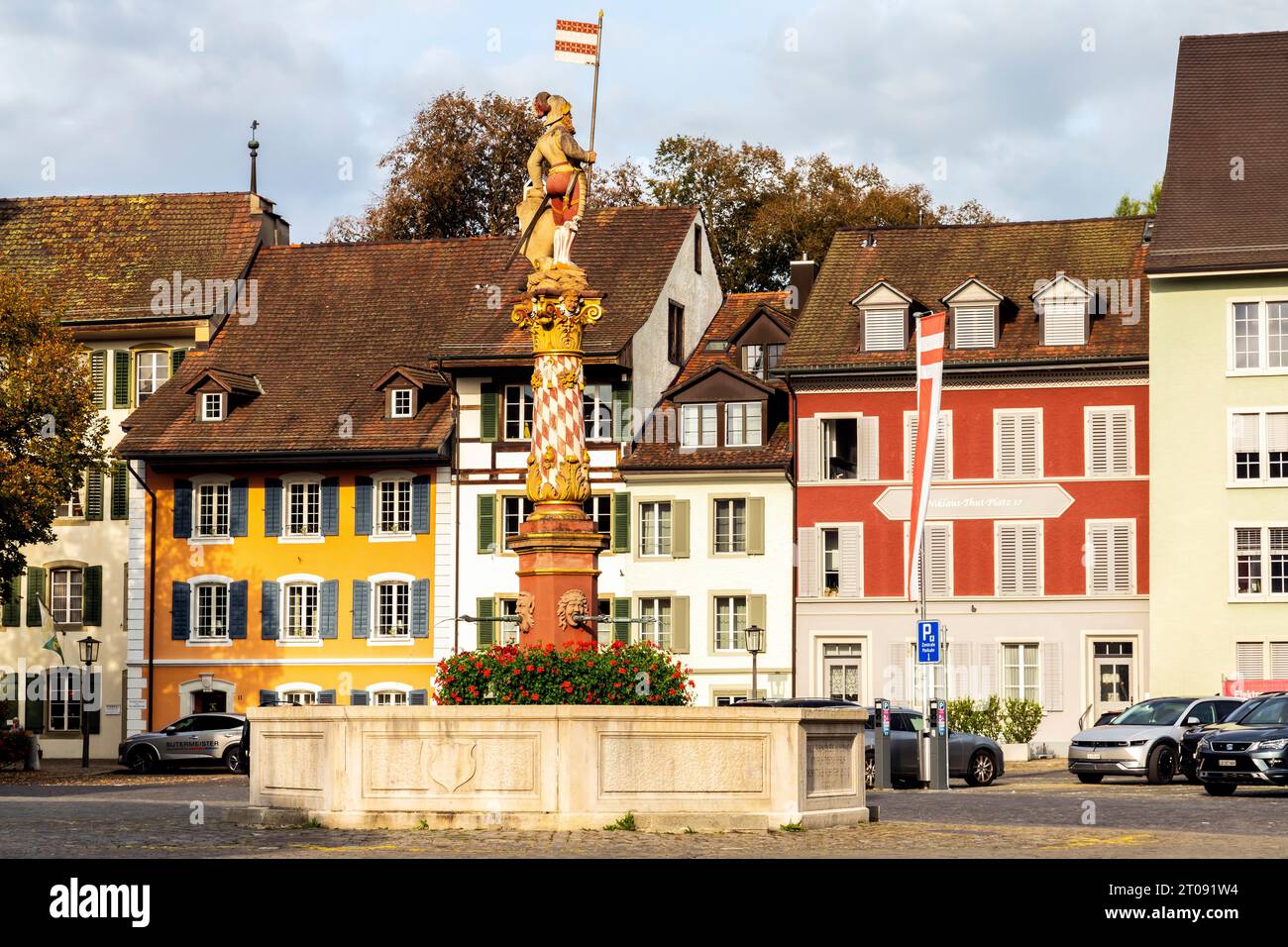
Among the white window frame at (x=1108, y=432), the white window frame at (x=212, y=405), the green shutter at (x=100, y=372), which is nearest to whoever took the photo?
the white window frame at (x=1108, y=432)

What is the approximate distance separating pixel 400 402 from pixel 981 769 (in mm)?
23113

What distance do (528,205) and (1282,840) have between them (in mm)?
11123

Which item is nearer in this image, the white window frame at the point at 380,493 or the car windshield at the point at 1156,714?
the car windshield at the point at 1156,714

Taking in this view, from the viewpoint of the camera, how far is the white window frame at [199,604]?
57.3 meters

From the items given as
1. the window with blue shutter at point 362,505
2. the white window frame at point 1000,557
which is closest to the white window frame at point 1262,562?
the white window frame at point 1000,557

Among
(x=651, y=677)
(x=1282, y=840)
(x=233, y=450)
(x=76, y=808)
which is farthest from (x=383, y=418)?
(x=1282, y=840)

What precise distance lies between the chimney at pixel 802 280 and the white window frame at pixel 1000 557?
26.8 ft

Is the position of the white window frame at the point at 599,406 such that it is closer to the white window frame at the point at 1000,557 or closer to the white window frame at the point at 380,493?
the white window frame at the point at 380,493

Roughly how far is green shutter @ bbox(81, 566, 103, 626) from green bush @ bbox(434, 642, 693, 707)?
3771 centimetres

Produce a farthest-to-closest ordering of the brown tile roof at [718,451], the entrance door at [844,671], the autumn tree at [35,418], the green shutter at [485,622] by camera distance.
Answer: the green shutter at [485,622] → the brown tile roof at [718,451] → the entrance door at [844,671] → the autumn tree at [35,418]

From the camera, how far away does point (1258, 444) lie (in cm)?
5162

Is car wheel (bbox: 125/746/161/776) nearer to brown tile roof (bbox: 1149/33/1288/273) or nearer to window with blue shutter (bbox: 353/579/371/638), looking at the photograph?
window with blue shutter (bbox: 353/579/371/638)

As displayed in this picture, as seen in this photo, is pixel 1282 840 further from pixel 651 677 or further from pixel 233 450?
pixel 233 450
